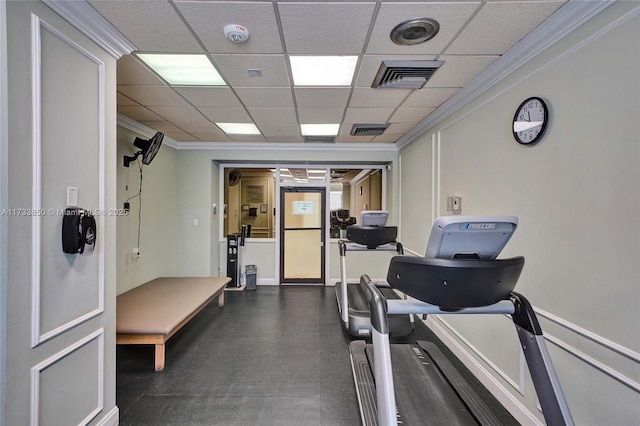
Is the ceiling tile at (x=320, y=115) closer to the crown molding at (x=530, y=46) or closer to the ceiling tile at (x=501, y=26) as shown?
the crown molding at (x=530, y=46)

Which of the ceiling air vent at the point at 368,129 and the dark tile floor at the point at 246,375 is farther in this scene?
the ceiling air vent at the point at 368,129

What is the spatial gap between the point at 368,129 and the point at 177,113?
2.70 m

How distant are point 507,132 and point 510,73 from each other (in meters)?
0.47

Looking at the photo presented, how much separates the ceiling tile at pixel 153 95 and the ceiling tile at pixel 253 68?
807mm

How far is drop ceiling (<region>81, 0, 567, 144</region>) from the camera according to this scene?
1.61 m

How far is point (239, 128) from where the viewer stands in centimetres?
407

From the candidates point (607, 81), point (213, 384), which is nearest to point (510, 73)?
point (607, 81)

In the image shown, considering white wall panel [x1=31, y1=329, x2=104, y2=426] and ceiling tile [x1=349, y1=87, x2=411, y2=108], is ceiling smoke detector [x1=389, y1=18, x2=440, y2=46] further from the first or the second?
white wall panel [x1=31, y1=329, x2=104, y2=426]

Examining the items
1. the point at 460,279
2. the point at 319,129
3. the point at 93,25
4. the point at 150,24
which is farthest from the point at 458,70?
the point at 93,25

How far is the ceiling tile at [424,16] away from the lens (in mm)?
1587

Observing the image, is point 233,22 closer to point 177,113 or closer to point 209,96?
point 209,96

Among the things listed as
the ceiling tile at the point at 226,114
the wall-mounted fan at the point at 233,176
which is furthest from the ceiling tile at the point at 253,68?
the wall-mounted fan at the point at 233,176

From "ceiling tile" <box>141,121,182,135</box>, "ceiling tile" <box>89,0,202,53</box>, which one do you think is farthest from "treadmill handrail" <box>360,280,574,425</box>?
"ceiling tile" <box>141,121,182,135</box>

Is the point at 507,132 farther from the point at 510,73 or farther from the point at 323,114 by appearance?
the point at 323,114
